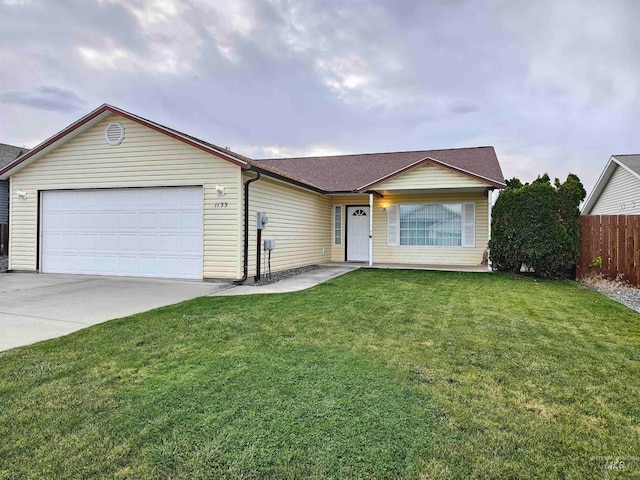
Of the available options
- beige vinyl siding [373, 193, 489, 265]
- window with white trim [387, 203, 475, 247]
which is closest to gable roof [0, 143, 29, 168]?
beige vinyl siding [373, 193, 489, 265]

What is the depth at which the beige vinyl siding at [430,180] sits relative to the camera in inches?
444

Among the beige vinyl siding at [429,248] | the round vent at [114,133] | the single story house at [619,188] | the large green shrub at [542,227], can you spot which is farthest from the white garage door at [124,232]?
the single story house at [619,188]

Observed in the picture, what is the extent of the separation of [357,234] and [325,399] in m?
12.0

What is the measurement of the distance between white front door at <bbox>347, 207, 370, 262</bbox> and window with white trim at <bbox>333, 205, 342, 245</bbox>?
320 mm

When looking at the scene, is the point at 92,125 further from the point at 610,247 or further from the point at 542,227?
the point at 610,247

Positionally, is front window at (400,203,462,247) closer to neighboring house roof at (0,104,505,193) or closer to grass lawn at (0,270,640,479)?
neighboring house roof at (0,104,505,193)

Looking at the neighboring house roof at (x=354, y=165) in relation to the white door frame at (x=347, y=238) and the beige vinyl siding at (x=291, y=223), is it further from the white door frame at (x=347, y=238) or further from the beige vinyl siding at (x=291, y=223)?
the white door frame at (x=347, y=238)

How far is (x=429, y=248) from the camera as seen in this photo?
44.5 ft

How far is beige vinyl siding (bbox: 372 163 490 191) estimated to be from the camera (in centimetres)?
1129

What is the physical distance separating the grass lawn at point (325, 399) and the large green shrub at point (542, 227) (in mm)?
4874

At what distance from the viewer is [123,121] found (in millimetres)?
9484

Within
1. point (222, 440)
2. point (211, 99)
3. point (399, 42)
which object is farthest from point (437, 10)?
point (222, 440)

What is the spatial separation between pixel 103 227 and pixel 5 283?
2.41 meters

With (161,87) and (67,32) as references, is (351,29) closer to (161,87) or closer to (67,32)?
(161,87)
